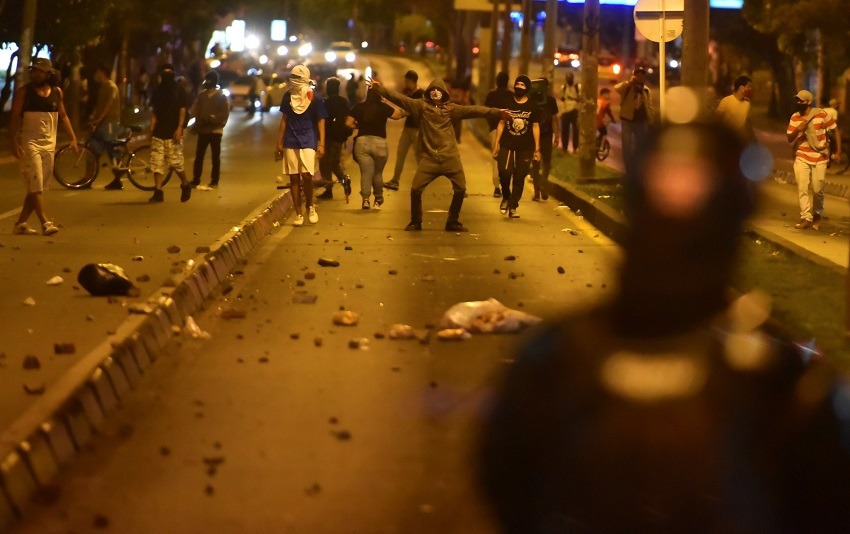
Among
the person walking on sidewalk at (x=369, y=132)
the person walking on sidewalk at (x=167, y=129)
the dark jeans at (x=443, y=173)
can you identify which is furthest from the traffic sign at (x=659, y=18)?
the person walking on sidewalk at (x=167, y=129)

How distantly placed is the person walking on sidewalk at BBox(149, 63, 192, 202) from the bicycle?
1.41 m

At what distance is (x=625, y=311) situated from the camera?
8.81 ft

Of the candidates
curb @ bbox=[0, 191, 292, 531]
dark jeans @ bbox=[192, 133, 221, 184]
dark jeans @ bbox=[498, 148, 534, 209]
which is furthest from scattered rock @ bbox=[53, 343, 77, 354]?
dark jeans @ bbox=[192, 133, 221, 184]

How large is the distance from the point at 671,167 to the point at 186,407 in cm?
548

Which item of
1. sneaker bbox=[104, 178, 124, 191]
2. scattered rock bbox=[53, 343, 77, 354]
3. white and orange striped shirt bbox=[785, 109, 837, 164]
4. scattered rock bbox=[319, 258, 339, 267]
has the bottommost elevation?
scattered rock bbox=[53, 343, 77, 354]

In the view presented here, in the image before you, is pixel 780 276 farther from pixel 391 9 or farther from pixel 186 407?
pixel 391 9

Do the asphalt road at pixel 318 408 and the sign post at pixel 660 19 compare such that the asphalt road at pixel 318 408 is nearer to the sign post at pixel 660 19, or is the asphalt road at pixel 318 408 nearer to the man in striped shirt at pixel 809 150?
the sign post at pixel 660 19

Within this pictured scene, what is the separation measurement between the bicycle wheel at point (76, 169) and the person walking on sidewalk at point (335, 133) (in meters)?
3.72

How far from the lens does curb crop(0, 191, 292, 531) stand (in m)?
5.81

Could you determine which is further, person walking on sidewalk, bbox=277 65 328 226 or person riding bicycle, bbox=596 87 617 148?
person riding bicycle, bbox=596 87 617 148

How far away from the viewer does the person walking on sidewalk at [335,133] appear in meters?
20.4

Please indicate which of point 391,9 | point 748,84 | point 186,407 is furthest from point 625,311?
point 391,9

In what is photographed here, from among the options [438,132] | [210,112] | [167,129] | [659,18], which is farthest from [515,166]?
[210,112]

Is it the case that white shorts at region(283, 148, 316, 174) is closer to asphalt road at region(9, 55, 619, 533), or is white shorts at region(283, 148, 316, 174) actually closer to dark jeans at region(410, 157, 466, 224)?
dark jeans at region(410, 157, 466, 224)
